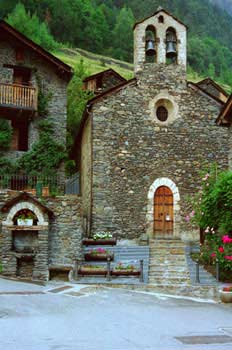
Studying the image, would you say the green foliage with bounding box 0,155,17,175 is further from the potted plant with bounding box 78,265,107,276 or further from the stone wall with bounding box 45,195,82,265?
the potted plant with bounding box 78,265,107,276

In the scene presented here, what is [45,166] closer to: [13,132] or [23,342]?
[13,132]

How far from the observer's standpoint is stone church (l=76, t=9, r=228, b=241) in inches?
821

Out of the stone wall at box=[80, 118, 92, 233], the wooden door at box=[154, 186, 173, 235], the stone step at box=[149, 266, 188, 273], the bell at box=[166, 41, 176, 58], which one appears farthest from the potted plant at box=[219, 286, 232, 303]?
the bell at box=[166, 41, 176, 58]

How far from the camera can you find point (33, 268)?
1609 centimetres

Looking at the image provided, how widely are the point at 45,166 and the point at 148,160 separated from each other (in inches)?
179

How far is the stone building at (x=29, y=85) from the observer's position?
2138cm

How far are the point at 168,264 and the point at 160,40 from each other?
10596mm

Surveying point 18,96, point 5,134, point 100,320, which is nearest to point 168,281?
point 100,320

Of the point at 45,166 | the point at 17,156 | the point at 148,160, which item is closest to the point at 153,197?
the point at 148,160

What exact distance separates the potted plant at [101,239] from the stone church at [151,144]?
299 millimetres

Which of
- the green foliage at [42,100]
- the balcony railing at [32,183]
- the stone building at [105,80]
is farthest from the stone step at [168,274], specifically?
the stone building at [105,80]

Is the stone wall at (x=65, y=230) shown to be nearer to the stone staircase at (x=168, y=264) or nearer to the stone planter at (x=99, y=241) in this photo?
the stone planter at (x=99, y=241)

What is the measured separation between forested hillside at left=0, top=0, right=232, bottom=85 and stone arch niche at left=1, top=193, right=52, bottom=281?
3500 centimetres

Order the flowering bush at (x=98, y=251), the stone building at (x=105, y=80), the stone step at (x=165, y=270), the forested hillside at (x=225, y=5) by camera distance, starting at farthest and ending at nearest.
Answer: the forested hillside at (x=225, y=5), the stone building at (x=105, y=80), the flowering bush at (x=98, y=251), the stone step at (x=165, y=270)
